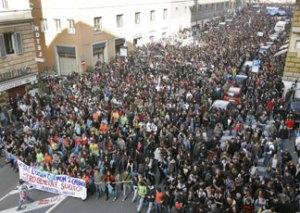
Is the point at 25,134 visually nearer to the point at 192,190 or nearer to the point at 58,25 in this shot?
the point at 192,190

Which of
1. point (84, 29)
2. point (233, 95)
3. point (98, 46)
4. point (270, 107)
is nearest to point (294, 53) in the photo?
point (233, 95)

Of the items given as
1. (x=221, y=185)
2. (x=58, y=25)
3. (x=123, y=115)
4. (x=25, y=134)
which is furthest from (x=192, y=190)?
(x=58, y=25)

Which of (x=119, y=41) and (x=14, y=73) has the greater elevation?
(x=119, y=41)

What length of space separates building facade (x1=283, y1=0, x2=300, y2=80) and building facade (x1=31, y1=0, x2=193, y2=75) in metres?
17.1

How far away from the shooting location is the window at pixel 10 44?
86.3 feet

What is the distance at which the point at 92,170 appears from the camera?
1689 centimetres

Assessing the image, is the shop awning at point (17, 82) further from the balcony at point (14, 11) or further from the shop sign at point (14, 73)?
the balcony at point (14, 11)

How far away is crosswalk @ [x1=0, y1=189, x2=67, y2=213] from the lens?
54.0 ft

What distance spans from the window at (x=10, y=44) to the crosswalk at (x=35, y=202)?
1240 centimetres

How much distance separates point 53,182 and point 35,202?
122 cm

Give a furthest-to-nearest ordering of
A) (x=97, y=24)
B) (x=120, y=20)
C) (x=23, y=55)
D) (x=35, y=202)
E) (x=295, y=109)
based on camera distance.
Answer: (x=120, y=20), (x=97, y=24), (x=23, y=55), (x=295, y=109), (x=35, y=202)

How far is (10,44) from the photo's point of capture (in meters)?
27.1

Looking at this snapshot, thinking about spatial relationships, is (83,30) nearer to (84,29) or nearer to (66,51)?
(84,29)

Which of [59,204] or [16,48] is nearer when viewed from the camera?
[59,204]
